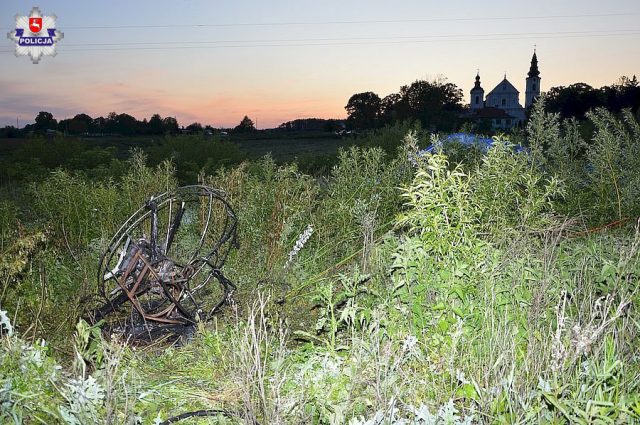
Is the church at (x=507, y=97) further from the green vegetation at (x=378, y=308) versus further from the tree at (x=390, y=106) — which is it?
the green vegetation at (x=378, y=308)

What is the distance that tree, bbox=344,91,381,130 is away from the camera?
125ft

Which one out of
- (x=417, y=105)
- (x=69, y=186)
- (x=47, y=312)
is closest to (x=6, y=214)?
(x=69, y=186)

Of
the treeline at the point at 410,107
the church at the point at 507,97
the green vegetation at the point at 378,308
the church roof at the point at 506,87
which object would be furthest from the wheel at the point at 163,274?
the church roof at the point at 506,87

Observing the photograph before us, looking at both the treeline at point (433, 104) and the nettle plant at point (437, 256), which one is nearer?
the nettle plant at point (437, 256)

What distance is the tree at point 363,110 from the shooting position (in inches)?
1506

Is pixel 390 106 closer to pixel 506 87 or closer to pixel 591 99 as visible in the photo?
pixel 591 99

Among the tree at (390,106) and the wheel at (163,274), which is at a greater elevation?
the tree at (390,106)

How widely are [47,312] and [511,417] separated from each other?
3.54 meters

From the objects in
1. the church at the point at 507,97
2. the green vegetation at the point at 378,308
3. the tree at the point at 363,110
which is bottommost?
the green vegetation at the point at 378,308

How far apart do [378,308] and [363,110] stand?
36778mm

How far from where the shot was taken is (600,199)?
243 inches

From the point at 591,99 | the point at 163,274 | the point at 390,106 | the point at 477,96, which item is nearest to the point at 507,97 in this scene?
the point at 477,96

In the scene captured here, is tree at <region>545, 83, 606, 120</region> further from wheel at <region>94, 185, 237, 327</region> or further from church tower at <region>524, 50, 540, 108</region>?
church tower at <region>524, 50, 540, 108</region>

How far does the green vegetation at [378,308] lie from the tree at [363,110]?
3070 cm
